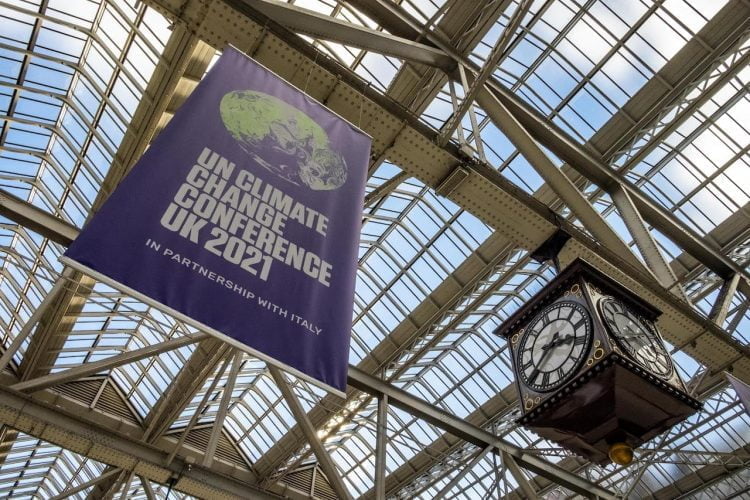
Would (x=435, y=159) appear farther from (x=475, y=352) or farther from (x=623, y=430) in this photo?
(x=475, y=352)

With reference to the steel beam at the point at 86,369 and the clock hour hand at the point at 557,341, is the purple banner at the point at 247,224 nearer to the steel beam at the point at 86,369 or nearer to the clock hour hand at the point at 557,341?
the clock hour hand at the point at 557,341

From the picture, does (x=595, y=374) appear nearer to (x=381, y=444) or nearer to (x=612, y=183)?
(x=612, y=183)

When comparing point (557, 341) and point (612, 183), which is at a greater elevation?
point (612, 183)

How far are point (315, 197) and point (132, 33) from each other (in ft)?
41.2

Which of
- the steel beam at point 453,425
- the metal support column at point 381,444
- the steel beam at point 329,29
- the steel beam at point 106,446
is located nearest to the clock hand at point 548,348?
the steel beam at point 329,29

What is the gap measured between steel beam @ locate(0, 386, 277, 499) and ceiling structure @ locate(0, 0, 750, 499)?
0.05m

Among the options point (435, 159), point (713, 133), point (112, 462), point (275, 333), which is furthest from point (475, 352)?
point (275, 333)

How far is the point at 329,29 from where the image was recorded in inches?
375

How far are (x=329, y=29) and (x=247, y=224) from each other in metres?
4.55

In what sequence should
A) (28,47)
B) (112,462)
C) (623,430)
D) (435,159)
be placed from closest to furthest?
(623,430)
(435,159)
(112,462)
(28,47)

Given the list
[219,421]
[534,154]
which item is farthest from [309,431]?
[534,154]

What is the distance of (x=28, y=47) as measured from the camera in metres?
18.2

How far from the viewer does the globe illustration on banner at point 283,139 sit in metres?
6.89

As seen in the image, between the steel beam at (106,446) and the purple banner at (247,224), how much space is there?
924 centimetres
